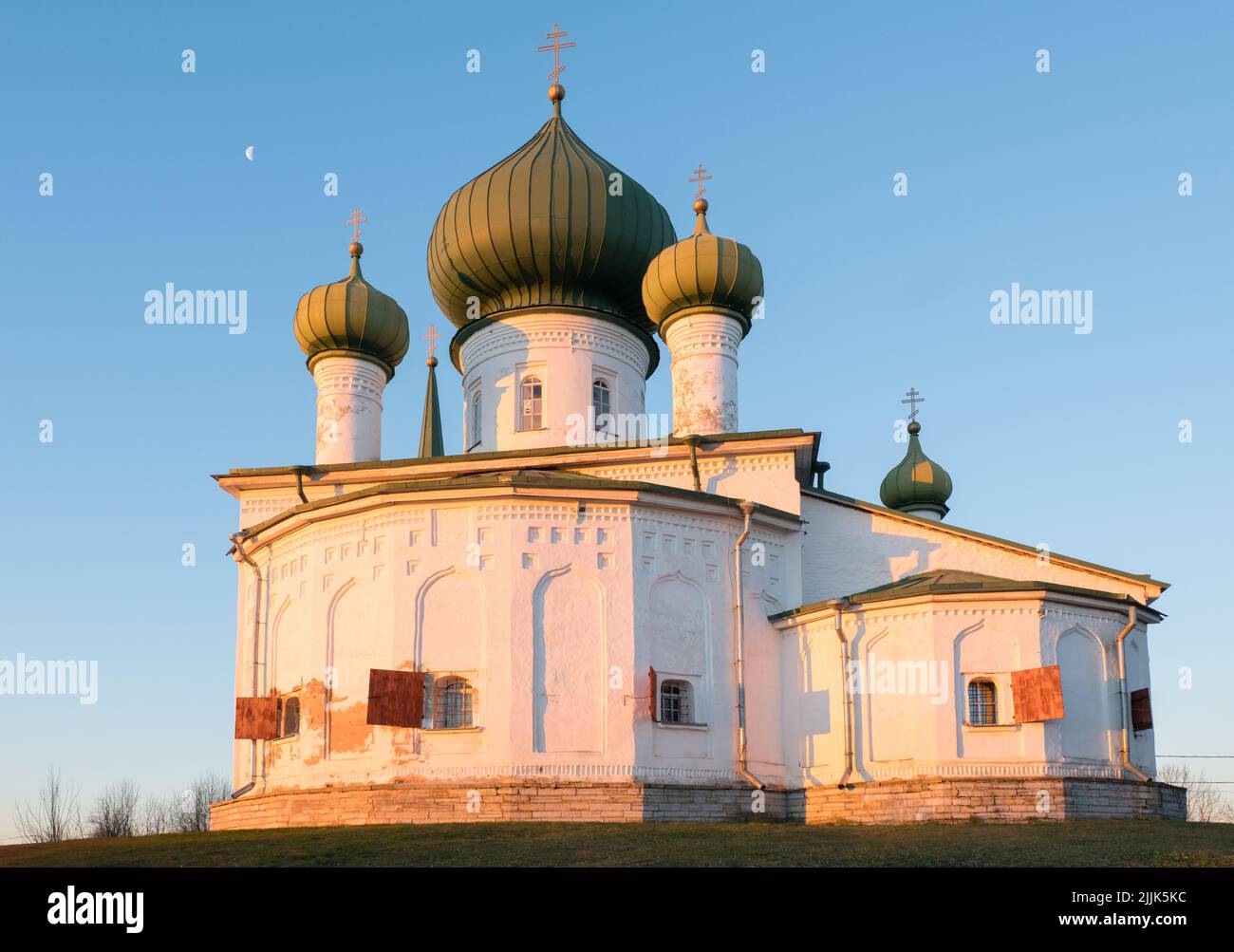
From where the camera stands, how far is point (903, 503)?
1169 inches

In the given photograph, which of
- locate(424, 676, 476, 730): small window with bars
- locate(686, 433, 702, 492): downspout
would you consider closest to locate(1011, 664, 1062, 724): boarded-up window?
locate(686, 433, 702, 492): downspout

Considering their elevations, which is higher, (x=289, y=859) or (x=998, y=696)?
(x=998, y=696)

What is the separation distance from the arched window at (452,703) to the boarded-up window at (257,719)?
2602 millimetres

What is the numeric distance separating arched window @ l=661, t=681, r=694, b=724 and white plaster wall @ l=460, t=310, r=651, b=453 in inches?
216

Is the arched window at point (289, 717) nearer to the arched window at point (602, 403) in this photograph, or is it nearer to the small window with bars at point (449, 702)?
the small window with bars at point (449, 702)

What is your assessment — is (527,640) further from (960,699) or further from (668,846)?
(960,699)

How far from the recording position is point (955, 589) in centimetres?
1731

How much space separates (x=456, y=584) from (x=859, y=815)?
5739 mm

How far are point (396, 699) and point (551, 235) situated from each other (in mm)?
8820

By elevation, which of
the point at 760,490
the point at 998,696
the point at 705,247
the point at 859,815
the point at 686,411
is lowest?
the point at 859,815

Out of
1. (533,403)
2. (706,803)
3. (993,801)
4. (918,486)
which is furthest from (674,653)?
(918,486)
